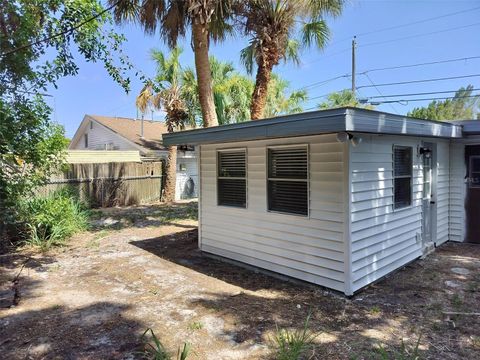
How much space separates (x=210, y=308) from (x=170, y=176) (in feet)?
39.9

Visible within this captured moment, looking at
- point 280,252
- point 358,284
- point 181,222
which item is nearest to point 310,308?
point 358,284

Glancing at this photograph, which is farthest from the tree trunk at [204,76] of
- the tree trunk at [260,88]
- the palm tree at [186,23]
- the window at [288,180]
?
the window at [288,180]

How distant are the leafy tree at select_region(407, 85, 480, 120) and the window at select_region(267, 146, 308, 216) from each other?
27.8 metres

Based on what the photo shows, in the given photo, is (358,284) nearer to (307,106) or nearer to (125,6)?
(125,6)

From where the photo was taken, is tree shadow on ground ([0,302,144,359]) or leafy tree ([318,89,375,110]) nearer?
tree shadow on ground ([0,302,144,359])

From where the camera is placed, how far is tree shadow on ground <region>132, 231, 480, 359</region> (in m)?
3.34

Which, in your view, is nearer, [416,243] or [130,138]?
[416,243]

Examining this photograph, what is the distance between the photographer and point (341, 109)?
379 centimetres

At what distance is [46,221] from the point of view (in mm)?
7594

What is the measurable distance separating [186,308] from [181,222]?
620 centimetres

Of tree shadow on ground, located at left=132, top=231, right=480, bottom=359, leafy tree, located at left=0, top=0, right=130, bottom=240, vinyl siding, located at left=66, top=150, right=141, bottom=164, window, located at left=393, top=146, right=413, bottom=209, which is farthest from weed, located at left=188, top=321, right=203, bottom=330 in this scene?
vinyl siding, located at left=66, top=150, right=141, bottom=164

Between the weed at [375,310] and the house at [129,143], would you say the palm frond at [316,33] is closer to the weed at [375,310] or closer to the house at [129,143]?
the weed at [375,310]

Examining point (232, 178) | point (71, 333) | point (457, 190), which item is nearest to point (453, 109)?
point (457, 190)

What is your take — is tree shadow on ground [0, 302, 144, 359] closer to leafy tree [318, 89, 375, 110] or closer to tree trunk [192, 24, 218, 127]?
tree trunk [192, 24, 218, 127]
